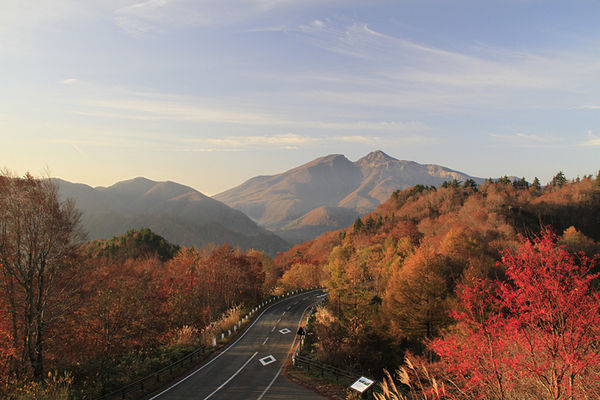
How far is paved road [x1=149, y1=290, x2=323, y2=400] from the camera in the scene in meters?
19.1

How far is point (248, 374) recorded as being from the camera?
74.7ft

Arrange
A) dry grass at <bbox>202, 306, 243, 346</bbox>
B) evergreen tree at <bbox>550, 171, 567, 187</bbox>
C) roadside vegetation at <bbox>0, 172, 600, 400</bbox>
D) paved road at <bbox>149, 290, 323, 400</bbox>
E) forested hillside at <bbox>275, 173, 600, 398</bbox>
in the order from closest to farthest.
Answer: roadside vegetation at <bbox>0, 172, 600, 400</bbox>, paved road at <bbox>149, 290, 323, 400</bbox>, dry grass at <bbox>202, 306, 243, 346</bbox>, forested hillside at <bbox>275, 173, 600, 398</bbox>, evergreen tree at <bbox>550, 171, 567, 187</bbox>

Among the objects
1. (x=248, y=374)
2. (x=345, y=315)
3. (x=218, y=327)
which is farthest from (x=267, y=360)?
(x=345, y=315)

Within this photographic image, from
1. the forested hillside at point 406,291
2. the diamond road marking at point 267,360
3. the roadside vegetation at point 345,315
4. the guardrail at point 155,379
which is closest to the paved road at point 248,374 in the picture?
the diamond road marking at point 267,360

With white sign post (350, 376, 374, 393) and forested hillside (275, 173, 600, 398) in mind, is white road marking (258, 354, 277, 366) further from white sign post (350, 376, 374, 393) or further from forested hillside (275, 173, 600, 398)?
white sign post (350, 376, 374, 393)

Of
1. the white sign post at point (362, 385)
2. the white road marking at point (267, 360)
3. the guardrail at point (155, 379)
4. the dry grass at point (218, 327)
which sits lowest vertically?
the dry grass at point (218, 327)

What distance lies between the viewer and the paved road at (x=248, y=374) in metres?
19.1

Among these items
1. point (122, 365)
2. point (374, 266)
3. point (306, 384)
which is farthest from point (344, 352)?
point (374, 266)

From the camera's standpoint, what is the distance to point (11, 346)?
18.5 meters

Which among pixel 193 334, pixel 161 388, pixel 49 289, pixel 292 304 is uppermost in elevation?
pixel 49 289

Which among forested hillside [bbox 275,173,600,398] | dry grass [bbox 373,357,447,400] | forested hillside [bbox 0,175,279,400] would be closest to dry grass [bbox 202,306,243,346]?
forested hillside [bbox 0,175,279,400]

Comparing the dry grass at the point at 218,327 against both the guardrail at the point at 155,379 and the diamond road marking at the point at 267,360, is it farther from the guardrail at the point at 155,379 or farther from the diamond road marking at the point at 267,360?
the diamond road marking at the point at 267,360

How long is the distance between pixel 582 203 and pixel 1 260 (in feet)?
456

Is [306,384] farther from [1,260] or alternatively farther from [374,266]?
[374,266]
